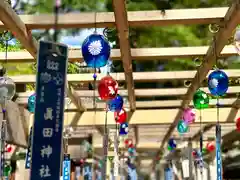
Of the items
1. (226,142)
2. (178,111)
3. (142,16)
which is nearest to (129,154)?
(226,142)

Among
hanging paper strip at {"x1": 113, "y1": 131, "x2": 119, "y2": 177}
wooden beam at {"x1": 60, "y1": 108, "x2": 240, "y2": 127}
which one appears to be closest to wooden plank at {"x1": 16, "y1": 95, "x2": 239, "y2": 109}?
wooden beam at {"x1": 60, "y1": 108, "x2": 240, "y2": 127}

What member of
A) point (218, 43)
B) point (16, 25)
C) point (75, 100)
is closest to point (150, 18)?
point (218, 43)

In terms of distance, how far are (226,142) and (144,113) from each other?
4.41 meters

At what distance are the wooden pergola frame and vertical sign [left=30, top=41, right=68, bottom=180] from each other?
0.20 meters

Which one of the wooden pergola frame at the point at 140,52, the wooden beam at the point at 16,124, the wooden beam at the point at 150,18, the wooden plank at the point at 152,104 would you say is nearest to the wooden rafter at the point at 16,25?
the wooden pergola frame at the point at 140,52

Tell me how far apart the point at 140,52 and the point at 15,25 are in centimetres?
185

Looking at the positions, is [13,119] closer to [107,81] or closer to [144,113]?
[144,113]

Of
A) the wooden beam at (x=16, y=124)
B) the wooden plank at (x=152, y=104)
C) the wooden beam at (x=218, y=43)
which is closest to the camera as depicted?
the wooden beam at (x=218, y=43)

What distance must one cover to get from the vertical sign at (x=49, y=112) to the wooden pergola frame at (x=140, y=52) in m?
0.20

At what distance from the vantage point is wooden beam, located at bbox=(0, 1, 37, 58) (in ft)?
13.1

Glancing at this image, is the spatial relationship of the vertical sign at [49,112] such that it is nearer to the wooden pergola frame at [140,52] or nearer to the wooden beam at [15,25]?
the wooden pergola frame at [140,52]

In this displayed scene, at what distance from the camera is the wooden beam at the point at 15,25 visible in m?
3.99

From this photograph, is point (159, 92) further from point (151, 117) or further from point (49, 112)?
point (49, 112)

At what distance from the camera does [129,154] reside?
12.1 meters
